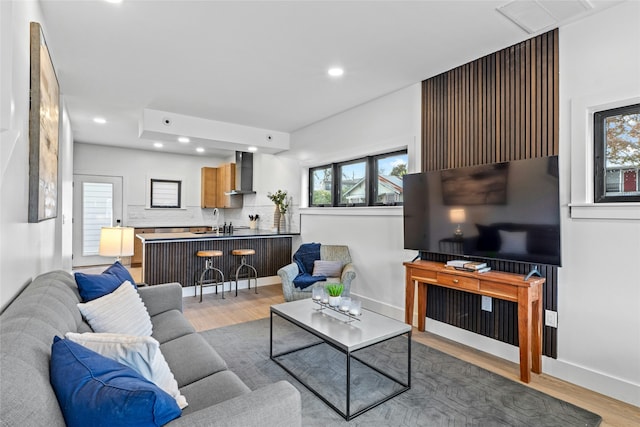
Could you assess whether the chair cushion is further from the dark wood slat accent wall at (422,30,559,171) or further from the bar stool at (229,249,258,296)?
the dark wood slat accent wall at (422,30,559,171)

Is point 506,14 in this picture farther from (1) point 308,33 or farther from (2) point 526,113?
(1) point 308,33

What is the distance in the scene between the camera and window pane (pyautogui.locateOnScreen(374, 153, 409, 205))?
4.08 metres

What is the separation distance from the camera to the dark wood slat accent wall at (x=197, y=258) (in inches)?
188

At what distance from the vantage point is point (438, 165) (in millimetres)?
3521

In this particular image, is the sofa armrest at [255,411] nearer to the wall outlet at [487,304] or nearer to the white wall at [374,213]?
the wall outlet at [487,304]

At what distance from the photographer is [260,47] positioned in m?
2.94

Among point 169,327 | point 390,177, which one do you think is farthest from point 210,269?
point 390,177

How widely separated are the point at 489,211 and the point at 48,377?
118 inches

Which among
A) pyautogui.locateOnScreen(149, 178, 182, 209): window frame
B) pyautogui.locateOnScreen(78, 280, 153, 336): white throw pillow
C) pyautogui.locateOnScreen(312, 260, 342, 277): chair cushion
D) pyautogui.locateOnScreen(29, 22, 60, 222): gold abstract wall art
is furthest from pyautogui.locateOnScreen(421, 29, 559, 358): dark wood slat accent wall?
pyautogui.locateOnScreen(149, 178, 182, 209): window frame

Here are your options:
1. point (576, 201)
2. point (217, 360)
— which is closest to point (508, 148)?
point (576, 201)

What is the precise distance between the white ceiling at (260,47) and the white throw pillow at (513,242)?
1644 millimetres

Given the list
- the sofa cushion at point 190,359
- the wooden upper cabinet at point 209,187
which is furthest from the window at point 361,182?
the wooden upper cabinet at point 209,187

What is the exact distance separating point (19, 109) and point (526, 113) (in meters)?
3.47

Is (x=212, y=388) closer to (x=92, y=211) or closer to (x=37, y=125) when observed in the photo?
(x=37, y=125)
